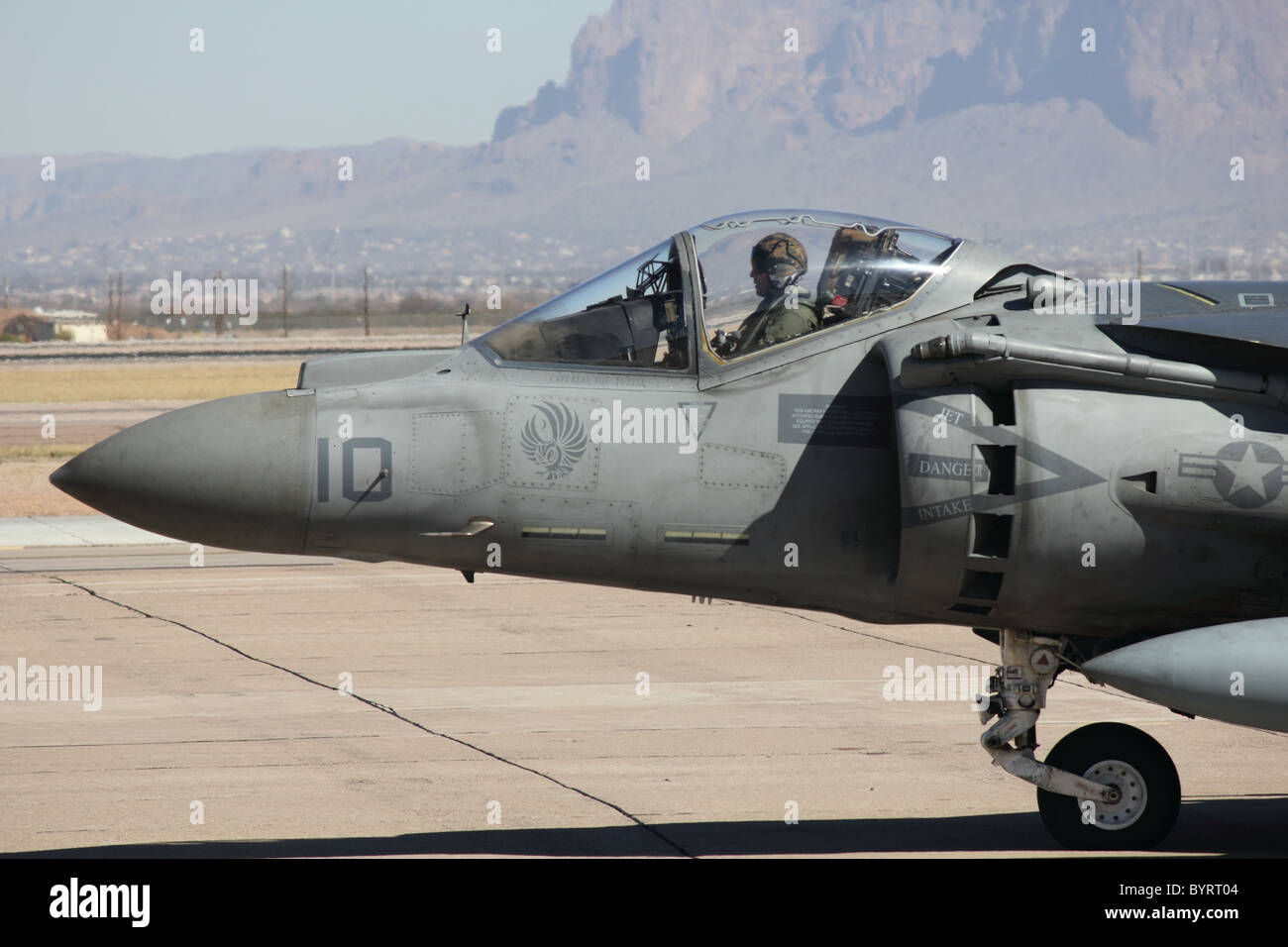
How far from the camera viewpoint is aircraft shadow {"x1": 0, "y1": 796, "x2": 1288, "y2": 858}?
8578mm

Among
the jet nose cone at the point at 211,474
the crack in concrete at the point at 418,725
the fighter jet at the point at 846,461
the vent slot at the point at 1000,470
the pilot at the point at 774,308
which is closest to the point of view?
the jet nose cone at the point at 211,474

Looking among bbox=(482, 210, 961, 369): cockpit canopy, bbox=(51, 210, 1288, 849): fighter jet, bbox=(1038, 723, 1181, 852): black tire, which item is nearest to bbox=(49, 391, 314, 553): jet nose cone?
bbox=(51, 210, 1288, 849): fighter jet

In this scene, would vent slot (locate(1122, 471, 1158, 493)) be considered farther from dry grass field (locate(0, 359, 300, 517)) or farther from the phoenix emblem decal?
dry grass field (locate(0, 359, 300, 517))

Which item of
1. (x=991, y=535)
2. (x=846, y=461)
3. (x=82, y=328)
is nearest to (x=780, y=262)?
(x=846, y=461)

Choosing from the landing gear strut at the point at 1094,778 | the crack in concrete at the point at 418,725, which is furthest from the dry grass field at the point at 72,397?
the landing gear strut at the point at 1094,778

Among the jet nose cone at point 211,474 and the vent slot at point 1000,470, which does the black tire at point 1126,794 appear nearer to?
the vent slot at point 1000,470

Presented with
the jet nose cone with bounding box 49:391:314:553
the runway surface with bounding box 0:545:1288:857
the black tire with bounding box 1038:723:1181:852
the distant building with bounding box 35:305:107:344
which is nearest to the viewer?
the jet nose cone with bounding box 49:391:314:553

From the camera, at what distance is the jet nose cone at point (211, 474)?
7305 mm

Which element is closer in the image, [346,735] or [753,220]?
[753,220]

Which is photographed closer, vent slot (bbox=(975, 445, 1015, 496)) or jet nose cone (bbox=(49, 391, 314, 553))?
jet nose cone (bbox=(49, 391, 314, 553))

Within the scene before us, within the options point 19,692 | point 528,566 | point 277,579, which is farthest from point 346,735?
point 277,579

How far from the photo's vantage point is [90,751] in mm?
11203
